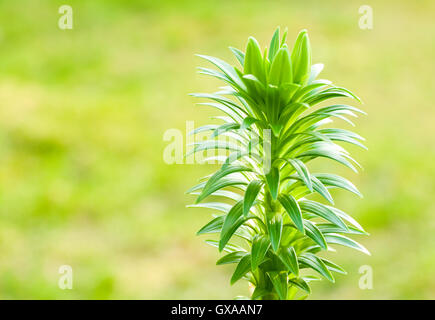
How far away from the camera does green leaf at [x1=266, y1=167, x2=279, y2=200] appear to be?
755 mm

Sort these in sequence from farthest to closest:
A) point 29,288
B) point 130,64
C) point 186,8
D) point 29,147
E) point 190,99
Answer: point 186,8
point 130,64
point 190,99
point 29,147
point 29,288

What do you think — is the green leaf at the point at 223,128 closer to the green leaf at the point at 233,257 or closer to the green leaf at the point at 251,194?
the green leaf at the point at 251,194

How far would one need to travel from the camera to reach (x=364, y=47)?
14.2 ft

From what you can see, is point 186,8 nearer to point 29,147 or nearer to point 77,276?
point 29,147

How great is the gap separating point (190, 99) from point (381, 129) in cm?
124

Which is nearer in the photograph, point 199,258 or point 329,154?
point 329,154

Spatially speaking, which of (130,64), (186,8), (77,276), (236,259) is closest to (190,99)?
(130,64)
